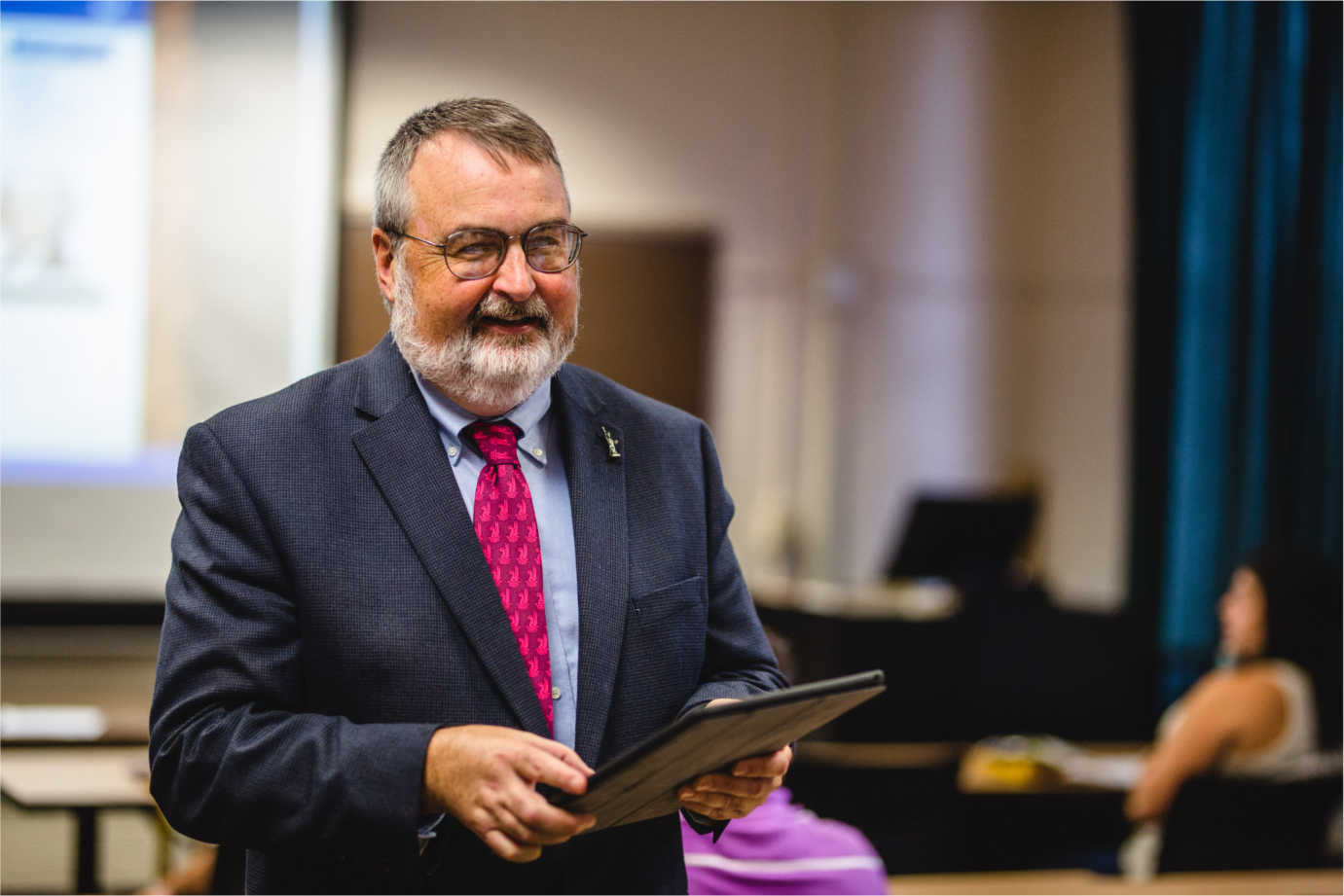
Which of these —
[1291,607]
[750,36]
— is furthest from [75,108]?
[1291,607]

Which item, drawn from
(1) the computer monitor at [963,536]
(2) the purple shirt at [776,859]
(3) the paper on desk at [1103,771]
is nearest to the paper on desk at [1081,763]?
(3) the paper on desk at [1103,771]

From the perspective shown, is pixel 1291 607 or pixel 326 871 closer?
pixel 326 871

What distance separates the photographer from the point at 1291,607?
12.4 ft

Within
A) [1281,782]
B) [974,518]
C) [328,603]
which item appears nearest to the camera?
[328,603]

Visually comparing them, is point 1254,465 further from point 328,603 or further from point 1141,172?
point 328,603

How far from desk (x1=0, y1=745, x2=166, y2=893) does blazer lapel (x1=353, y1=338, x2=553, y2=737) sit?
1467 millimetres

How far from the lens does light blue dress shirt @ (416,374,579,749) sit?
1359 millimetres

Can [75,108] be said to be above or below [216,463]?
above

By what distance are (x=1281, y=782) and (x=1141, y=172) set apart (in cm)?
325

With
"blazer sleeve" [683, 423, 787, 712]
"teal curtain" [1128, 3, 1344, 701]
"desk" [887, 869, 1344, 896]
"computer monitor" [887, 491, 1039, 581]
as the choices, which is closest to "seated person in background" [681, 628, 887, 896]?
"blazer sleeve" [683, 423, 787, 712]

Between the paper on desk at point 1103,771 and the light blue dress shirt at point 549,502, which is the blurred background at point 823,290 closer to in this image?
the paper on desk at point 1103,771

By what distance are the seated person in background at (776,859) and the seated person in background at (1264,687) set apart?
1.97 metres

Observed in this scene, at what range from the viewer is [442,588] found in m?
1.29

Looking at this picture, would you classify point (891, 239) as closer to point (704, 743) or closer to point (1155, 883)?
point (1155, 883)
